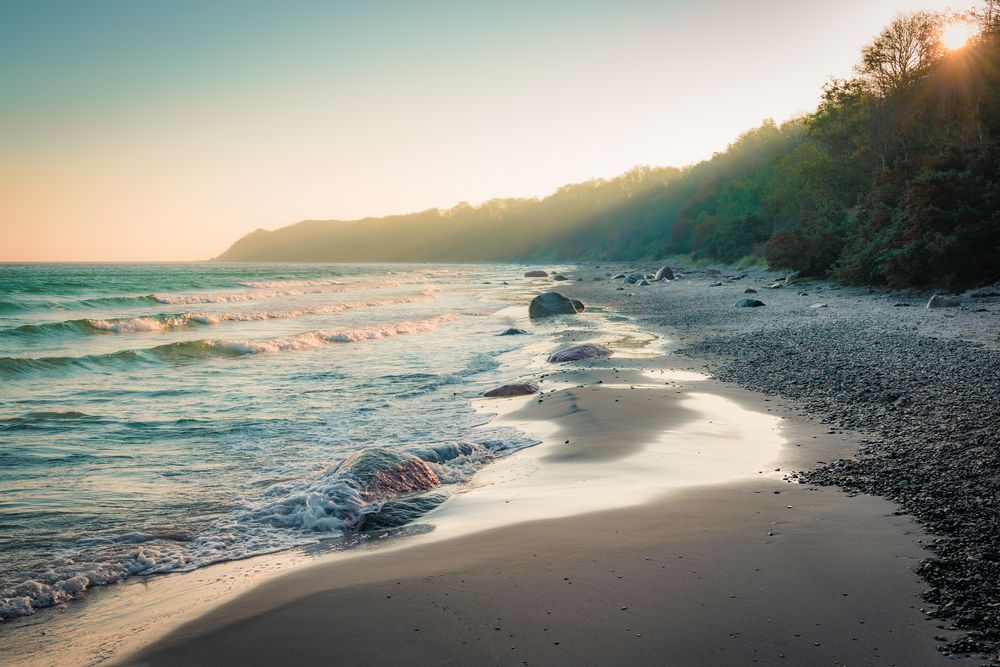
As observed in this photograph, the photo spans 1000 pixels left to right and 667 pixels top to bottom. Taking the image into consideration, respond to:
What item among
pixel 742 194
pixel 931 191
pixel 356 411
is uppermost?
pixel 742 194

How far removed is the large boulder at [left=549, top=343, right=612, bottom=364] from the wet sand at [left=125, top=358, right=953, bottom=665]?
24.3ft

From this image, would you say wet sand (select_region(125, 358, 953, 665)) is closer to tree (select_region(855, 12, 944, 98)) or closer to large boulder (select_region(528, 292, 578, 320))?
large boulder (select_region(528, 292, 578, 320))

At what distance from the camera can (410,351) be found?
16500 mm

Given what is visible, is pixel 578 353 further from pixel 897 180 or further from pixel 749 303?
pixel 897 180

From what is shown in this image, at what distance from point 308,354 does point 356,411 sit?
730cm

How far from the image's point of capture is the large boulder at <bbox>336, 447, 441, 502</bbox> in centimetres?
585

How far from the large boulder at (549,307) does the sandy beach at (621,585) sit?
1746 cm

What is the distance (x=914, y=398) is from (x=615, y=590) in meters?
5.82

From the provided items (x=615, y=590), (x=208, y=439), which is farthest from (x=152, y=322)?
(x=615, y=590)

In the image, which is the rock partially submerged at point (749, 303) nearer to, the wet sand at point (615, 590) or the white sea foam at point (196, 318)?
the wet sand at point (615, 590)

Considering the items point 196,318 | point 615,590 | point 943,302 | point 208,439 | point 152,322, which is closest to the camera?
point 615,590

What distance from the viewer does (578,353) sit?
13258 millimetres

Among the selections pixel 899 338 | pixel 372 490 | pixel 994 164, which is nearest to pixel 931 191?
pixel 994 164

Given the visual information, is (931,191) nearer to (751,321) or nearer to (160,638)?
(751,321)
